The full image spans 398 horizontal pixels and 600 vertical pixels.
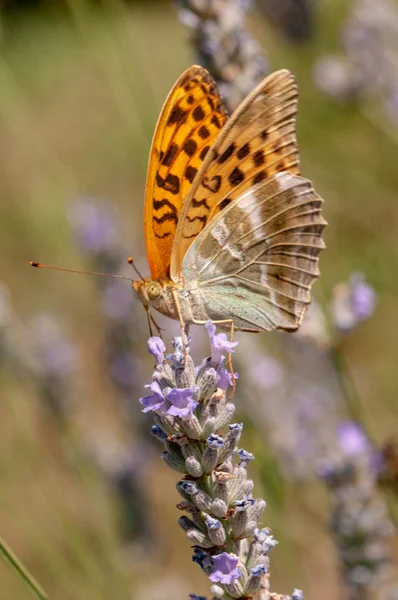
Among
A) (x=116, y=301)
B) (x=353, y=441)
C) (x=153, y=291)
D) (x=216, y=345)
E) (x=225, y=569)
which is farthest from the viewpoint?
(x=116, y=301)

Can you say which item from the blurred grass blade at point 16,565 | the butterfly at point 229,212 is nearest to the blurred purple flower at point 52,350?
the butterfly at point 229,212

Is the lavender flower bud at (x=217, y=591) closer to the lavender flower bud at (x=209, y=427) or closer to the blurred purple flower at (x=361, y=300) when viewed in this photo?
the lavender flower bud at (x=209, y=427)

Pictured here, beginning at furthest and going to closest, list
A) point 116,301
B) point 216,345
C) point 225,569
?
point 116,301, point 216,345, point 225,569

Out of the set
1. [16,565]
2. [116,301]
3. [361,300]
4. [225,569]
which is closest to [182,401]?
[225,569]

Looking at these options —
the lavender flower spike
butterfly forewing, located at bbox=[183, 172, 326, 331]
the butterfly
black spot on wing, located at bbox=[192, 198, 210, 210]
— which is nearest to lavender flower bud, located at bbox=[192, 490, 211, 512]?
the lavender flower spike

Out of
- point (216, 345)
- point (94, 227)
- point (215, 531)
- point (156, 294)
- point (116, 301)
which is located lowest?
point (215, 531)

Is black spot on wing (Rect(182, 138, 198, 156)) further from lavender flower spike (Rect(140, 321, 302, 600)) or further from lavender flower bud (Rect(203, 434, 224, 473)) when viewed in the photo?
lavender flower bud (Rect(203, 434, 224, 473))

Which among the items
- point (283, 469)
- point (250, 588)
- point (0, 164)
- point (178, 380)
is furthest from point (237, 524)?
point (0, 164)

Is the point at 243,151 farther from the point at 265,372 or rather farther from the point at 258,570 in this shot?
the point at 265,372

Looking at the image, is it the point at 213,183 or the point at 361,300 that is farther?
the point at 361,300
